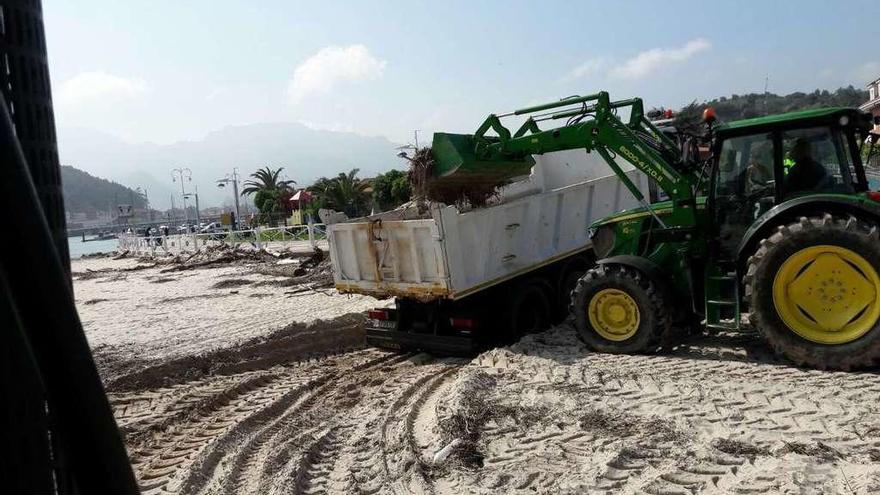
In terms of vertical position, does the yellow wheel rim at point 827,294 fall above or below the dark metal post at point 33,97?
below

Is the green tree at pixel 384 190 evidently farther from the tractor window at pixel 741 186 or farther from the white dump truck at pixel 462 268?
the tractor window at pixel 741 186

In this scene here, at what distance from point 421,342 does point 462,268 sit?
1.17m

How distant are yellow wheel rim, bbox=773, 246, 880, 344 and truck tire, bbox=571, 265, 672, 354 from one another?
3.97ft

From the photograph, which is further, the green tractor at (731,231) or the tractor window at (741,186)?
the tractor window at (741,186)

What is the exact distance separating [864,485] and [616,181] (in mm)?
7458

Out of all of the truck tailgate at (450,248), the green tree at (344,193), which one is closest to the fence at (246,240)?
the green tree at (344,193)

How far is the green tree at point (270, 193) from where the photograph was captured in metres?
57.0

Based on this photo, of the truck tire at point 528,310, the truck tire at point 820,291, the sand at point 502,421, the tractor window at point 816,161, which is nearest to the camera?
the sand at point 502,421

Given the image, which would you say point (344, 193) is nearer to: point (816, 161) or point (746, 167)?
point (746, 167)

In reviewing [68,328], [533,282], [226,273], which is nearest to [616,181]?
[533,282]

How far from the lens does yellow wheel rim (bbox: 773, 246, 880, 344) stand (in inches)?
234

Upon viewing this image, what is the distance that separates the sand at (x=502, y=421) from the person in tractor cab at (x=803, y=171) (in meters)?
1.76

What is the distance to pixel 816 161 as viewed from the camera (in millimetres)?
6625

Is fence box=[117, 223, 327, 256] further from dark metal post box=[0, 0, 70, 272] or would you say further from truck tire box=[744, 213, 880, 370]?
dark metal post box=[0, 0, 70, 272]
